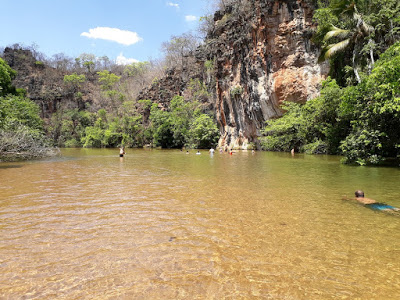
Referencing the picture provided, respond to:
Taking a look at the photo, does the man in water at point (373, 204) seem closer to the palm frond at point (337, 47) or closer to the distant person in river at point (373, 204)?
the distant person in river at point (373, 204)

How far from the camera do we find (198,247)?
3918 mm

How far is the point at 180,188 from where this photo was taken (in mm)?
8430

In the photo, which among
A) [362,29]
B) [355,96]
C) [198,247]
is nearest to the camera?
[198,247]

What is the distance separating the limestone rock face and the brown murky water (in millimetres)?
24107

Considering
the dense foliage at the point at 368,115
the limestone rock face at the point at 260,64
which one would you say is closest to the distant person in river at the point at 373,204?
the dense foliage at the point at 368,115

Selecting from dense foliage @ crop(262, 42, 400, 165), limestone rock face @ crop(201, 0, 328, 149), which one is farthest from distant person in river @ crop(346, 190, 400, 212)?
limestone rock face @ crop(201, 0, 328, 149)

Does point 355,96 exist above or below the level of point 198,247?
above

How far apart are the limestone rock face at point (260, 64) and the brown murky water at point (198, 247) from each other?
79.1 ft

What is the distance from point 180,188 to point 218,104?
117 ft

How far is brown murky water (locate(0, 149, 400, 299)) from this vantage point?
285 cm

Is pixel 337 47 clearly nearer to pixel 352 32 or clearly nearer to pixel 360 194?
pixel 352 32

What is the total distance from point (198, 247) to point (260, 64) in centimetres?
3161

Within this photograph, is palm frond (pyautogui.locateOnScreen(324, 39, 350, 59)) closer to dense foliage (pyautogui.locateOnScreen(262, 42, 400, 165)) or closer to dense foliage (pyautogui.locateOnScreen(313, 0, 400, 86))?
dense foliage (pyautogui.locateOnScreen(313, 0, 400, 86))

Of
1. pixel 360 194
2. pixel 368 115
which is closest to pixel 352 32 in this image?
pixel 368 115
